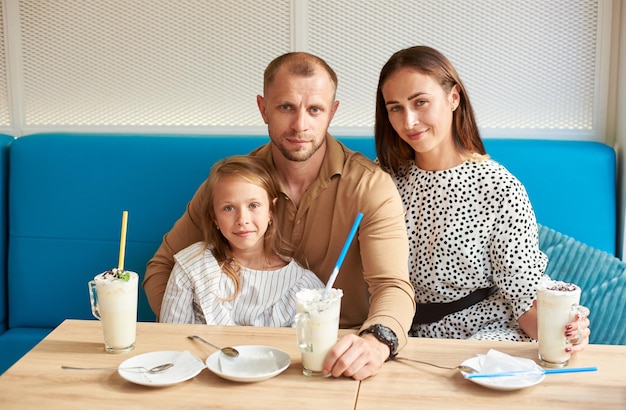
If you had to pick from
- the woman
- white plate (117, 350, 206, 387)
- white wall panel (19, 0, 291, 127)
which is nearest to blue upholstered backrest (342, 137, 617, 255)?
the woman

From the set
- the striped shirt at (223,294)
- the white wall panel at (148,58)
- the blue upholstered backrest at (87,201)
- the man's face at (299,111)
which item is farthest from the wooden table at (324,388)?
the white wall panel at (148,58)

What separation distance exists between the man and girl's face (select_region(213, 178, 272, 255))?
0.41 feet

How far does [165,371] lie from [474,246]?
975 mm

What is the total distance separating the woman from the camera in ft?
6.33

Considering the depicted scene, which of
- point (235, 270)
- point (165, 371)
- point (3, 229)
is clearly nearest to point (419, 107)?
point (235, 270)

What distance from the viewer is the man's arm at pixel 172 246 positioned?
6.68ft

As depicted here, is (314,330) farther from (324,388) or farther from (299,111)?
(299,111)

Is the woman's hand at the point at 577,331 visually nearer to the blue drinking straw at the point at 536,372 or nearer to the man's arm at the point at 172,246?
the blue drinking straw at the point at 536,372

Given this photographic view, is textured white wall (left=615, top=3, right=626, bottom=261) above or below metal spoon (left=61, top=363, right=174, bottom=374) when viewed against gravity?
above

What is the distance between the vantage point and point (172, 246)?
6.82ft

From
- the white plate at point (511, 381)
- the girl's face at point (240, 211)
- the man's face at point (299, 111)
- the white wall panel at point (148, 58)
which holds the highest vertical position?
the white wall panel at point (148, 58)

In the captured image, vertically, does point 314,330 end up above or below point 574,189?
below

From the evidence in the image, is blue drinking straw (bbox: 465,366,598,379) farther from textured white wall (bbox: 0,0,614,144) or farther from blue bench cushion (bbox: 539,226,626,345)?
textured white wall (bbox: 0,0,614,144)

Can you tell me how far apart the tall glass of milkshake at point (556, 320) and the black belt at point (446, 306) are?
2.16 ft
